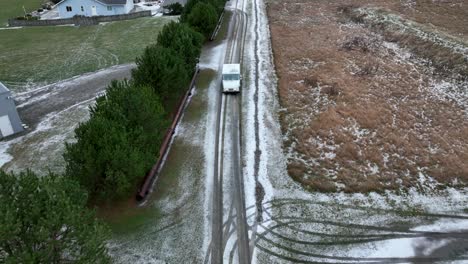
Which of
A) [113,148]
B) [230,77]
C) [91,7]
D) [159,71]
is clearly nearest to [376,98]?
[230,77]

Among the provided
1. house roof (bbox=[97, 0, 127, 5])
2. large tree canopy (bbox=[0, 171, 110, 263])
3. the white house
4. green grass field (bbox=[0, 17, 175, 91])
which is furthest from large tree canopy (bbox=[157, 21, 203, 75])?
the white house

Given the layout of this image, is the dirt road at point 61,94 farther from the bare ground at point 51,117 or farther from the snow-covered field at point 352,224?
the snow-covered field at point 352,224

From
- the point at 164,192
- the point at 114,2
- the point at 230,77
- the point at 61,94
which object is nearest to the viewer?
the point at 164,192

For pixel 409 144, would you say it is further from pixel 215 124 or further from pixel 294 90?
pixel 215 124

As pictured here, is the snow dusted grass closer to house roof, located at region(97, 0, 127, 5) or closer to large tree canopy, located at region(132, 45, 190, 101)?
large tree canopy, located at region(132, 45, 190, 101)

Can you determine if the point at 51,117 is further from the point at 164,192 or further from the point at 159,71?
the point at 164,192
